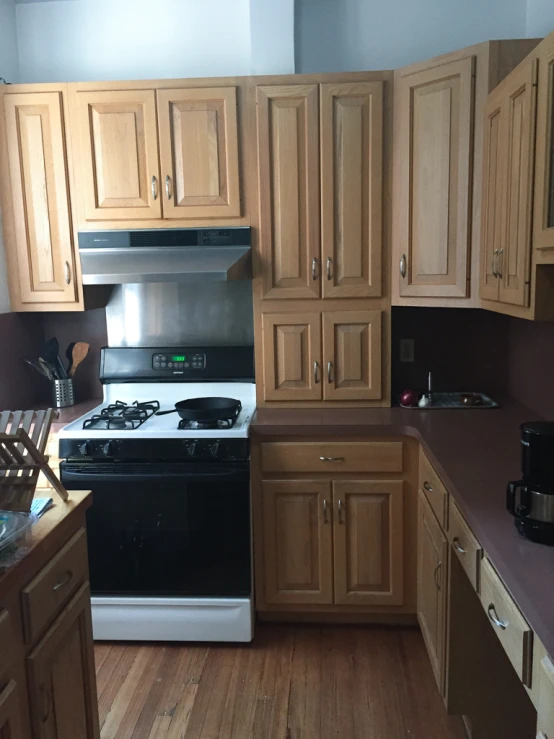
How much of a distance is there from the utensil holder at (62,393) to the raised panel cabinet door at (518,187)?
2.01 meters

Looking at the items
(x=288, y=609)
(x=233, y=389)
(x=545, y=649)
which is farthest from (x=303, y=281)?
(x=545, y=649)

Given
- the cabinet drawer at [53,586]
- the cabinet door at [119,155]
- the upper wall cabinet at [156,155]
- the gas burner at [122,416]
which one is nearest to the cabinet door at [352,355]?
the upper wall cabinet at [156,155]

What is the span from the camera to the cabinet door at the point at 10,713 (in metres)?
1.27

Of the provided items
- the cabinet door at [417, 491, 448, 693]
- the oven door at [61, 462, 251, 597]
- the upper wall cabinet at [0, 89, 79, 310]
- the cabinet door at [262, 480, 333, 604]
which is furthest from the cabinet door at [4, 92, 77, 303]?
the cabinet door at [417, 491, 448, 693]

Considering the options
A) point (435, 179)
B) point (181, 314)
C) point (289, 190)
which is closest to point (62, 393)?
point (181, 314)

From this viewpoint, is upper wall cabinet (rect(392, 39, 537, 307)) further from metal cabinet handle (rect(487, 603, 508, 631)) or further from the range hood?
metal cabinet handle (rect(487, 603, 508, 631))

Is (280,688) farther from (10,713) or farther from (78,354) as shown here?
(78,354)

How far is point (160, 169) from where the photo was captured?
2.64 meters

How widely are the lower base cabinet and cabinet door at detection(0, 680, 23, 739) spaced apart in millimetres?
1351

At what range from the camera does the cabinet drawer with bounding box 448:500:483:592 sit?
159cm

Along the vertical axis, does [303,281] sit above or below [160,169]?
below

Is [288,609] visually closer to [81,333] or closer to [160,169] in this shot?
[81,333]

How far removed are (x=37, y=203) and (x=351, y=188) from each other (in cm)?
137

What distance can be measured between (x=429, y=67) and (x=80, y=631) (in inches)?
90.4
